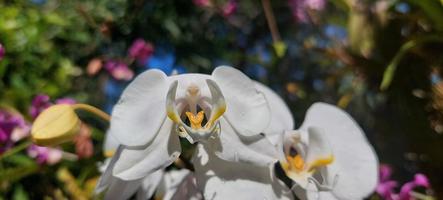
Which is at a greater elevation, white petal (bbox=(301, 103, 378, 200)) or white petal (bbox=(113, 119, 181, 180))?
white petal (bbox=(113, 119, 181, 180))

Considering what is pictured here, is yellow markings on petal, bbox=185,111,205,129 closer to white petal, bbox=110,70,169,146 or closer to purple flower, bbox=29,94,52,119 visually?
white petal, bbox=110,70,169,146

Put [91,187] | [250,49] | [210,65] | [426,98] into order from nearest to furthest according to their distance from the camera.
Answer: [91,187] < [426,98] < [210,65] < [250,49]

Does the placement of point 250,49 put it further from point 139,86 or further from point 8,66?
point 139,86

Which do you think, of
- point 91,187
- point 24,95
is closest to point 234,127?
point 91,187

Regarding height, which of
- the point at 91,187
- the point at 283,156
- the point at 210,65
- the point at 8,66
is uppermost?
the point at 283,156

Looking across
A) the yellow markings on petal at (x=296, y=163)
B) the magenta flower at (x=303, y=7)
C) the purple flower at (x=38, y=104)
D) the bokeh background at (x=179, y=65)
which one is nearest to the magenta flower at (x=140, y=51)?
the bokeh background at (x=179, y=65)

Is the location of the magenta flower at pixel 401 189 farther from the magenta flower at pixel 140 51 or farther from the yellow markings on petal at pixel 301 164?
the magenta flower at pixel 140 51

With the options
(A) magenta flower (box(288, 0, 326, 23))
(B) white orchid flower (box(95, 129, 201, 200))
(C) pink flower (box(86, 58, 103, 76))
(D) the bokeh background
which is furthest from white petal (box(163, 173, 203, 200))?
(A) magenta flower (box(288, 0, 326, 23))

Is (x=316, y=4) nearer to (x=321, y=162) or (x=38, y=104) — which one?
(x=38, y=104)
